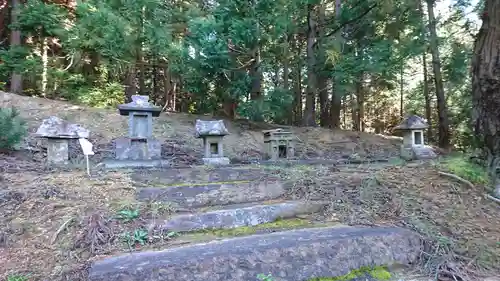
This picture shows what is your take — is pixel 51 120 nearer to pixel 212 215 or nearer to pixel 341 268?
pixel 212 215

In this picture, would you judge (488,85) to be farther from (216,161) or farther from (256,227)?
(216,161)

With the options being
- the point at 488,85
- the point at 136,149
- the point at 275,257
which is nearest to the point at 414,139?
the point at 488,85

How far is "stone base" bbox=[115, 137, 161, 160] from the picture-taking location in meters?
5.30

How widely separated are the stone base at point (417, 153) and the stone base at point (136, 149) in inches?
208

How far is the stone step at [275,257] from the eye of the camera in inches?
78.3

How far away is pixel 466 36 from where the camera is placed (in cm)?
955

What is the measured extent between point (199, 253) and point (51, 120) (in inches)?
164

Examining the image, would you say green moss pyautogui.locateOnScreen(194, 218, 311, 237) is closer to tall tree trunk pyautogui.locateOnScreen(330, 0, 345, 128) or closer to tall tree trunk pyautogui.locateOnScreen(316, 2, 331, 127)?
tall tree trunk pyautogui.locateOnScreen(330, 0, 345, 128)

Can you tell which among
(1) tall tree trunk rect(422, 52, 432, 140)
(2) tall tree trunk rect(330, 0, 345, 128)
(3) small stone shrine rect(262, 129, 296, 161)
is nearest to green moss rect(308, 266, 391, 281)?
(3) small stone shrine rect(262, 129, 296, 161)

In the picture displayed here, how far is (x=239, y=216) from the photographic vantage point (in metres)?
2.87

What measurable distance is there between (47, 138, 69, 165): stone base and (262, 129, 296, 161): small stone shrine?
385 centimetres

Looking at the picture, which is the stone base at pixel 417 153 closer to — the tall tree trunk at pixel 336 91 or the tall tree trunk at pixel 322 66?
the tall tree trunk at pixel 336 91

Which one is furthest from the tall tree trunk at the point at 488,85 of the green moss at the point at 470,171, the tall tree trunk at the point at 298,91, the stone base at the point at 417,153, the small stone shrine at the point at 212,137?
the tall tree trunk at the point at 298,91

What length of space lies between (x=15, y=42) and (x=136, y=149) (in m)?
6.84
